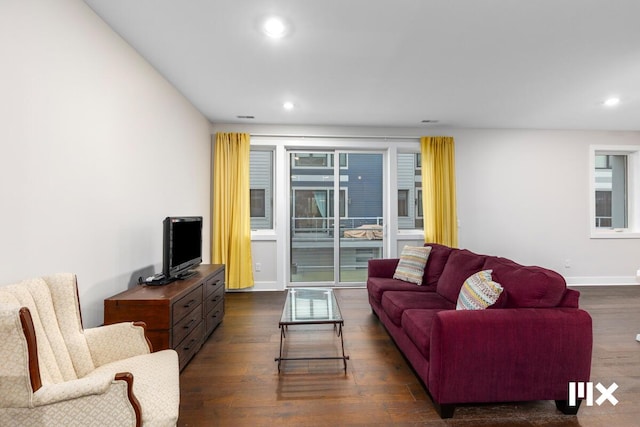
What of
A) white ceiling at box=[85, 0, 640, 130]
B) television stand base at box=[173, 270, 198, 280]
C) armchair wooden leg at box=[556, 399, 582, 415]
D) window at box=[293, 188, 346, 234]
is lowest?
armchair wooden leg at box=[556, 399, 582, 415]

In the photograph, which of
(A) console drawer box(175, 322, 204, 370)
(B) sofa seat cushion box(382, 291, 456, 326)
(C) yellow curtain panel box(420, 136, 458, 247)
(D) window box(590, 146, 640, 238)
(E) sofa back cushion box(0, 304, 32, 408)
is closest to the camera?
(E) sofa back cushion box(0, 304, 32, 408)

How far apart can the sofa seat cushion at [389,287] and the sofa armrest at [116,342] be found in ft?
7.28

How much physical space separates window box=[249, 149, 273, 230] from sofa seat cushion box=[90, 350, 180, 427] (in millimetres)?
3217

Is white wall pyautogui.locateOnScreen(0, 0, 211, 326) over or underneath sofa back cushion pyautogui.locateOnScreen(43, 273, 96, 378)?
over

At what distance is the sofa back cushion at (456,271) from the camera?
2.62 meters

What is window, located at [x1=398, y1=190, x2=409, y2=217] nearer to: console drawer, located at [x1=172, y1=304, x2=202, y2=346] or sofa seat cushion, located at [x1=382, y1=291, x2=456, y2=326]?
sofa seat cushion, located at [x1=382, y1=291, x2=456, y2=326]

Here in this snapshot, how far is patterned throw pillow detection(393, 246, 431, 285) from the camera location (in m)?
3.30

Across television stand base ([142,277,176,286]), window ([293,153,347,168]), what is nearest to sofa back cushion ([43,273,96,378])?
television stand base ([142,277,176,286])

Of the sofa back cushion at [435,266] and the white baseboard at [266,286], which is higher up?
the sofa back cushion at [435,266]

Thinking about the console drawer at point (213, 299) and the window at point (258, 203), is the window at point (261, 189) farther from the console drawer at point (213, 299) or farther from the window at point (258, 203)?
the console drawer at point (213, 299)

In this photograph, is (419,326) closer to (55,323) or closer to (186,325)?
(186,325)

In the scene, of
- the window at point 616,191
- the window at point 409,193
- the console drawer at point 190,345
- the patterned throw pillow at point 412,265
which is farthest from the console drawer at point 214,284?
the window at point 616,191

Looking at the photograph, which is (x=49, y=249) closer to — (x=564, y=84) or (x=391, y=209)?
(x=391, y=209)

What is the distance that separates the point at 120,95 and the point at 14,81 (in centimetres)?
89
